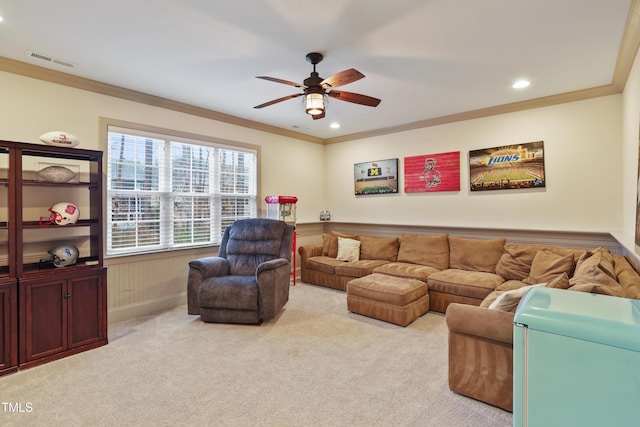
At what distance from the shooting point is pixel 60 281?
2770 mm

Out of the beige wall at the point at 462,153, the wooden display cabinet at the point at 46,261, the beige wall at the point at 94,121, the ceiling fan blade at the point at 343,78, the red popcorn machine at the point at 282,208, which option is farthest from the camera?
the red popcorn machine at the point at 282,208

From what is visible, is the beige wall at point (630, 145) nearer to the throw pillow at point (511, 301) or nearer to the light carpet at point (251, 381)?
the throw pillow at point (511, 301)

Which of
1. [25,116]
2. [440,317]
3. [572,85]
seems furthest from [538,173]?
[25,116]

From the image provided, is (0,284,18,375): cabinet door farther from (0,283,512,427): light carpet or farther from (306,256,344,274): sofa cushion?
(306,256,344,274): sofa cushion

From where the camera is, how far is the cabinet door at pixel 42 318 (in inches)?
102

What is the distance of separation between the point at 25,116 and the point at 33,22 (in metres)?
1.09

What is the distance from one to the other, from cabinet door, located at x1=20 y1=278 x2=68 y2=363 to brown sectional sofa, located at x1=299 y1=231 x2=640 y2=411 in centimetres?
322

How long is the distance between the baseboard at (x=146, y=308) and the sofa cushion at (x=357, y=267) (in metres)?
2.24

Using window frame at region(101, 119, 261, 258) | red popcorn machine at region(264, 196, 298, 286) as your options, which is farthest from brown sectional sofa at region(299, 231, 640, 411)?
window frame at region(101, 119, 261, 258)

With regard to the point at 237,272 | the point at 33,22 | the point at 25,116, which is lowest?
the point at 237,272

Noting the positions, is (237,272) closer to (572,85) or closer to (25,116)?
(25,116)

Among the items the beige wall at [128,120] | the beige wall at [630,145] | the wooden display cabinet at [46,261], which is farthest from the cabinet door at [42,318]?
the beige wall at [630,145]

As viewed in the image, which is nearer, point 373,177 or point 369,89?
point 369,89

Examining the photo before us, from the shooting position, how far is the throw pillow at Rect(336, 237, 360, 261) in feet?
16.9
